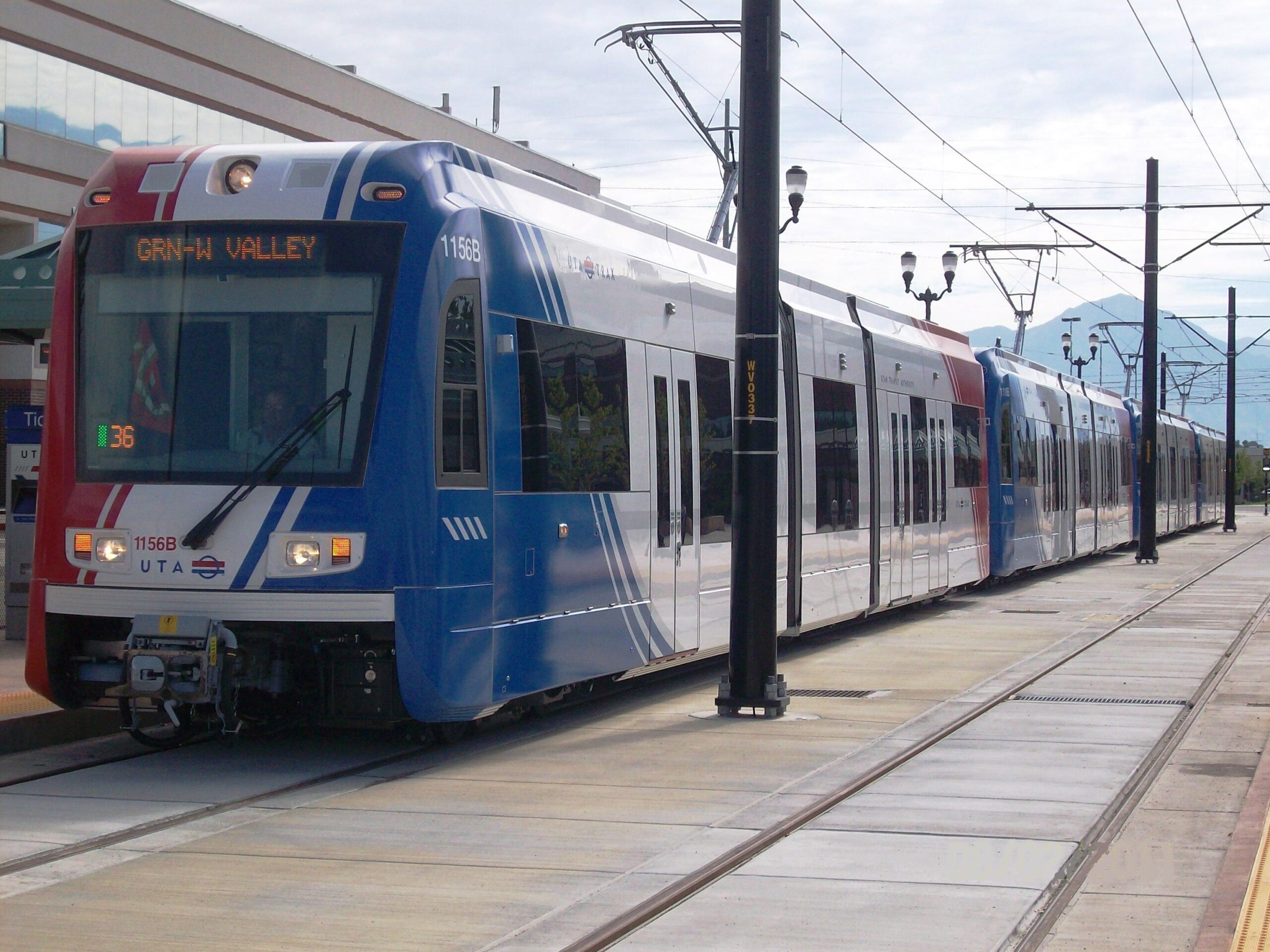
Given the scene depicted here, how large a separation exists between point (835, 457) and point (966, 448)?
6711 mm

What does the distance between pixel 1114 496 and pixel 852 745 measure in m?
28.6

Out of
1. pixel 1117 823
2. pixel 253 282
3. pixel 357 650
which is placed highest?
pixel 253 282

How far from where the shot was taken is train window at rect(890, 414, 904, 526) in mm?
18688

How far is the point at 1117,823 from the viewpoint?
822 centimetres

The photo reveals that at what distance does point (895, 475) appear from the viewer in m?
18.8

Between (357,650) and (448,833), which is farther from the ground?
(357,650)

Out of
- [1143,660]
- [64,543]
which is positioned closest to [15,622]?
[64,543]

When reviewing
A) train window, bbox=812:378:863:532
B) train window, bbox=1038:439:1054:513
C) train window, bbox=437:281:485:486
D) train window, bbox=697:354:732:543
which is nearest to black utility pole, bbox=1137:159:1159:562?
train window, bbox=1038:439:1054:513

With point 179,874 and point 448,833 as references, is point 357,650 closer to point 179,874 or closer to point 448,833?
point 448,833

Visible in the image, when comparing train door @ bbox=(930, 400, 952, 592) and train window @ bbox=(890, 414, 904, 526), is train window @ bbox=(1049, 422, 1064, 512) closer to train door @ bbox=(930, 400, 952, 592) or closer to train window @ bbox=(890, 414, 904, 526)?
train door @ bbox=(930, 400, 952, 592)

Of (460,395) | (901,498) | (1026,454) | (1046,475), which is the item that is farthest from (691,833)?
(1046,475)

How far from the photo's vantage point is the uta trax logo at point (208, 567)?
914 cm

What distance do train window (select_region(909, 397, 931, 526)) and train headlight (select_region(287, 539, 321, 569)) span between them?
37.9 ft

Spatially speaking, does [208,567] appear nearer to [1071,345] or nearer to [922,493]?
[922,493]
